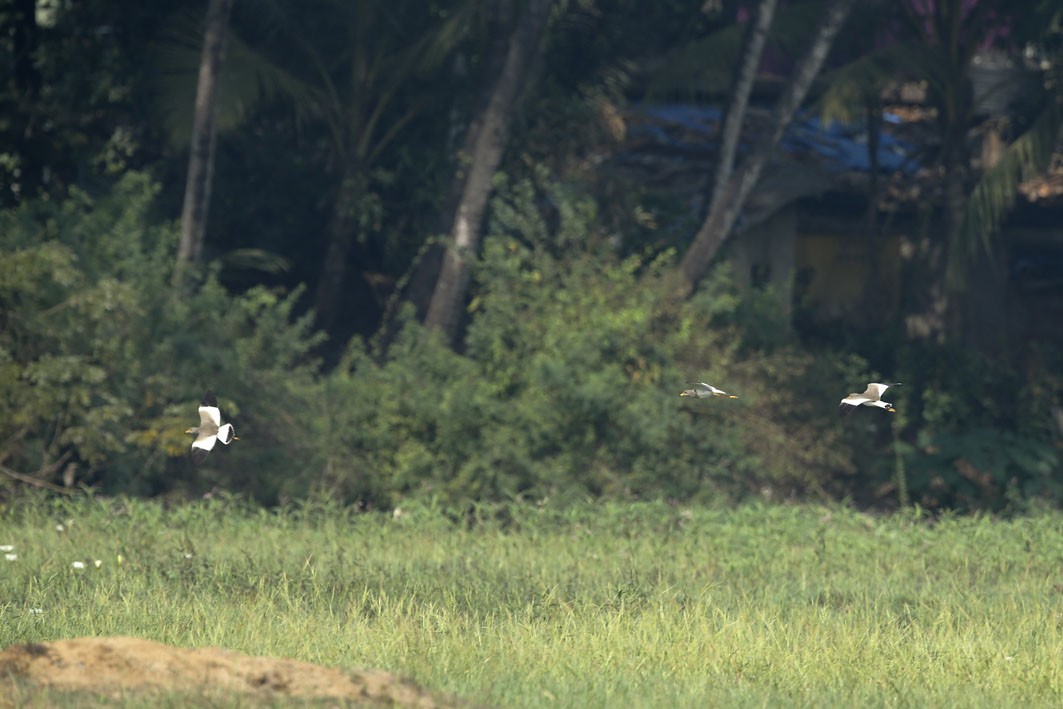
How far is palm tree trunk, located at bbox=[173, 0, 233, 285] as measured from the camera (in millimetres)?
13531

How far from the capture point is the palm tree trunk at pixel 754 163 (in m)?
14.9

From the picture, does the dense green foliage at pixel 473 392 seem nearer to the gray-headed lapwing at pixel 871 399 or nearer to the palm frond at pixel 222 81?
A: the palm frond at pixel 222 81

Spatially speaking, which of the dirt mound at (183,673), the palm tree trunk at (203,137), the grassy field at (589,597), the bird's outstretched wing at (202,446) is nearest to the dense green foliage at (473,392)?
the palm tree trunk at (203,137)

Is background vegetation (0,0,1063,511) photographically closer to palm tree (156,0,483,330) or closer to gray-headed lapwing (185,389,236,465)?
palm tree (156,0,483,330)

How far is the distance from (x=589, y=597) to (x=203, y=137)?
284 inches

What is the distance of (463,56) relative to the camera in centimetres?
1667

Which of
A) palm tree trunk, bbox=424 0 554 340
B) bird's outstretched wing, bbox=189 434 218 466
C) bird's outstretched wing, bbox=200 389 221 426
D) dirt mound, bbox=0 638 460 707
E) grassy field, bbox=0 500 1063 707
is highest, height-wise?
palm tree trunk, bbox=424 0 554 340

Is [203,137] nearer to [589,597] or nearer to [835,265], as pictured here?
[589,597]

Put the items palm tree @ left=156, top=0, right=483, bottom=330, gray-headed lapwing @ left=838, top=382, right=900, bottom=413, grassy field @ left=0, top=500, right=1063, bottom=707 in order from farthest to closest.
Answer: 1. palm tree @ left=156, top=0, right=483, bottom=330
2. gray-headed lapwing @ left=838, top=382, right=900, bottom=413
3. grassy field @ left=0, top=500, right=1063, bottom=707

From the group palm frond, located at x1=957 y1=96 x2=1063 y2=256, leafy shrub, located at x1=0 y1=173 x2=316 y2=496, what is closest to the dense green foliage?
leafy shrub, located at x1=0 y1=173 x2=316 y2=496

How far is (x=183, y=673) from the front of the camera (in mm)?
5375

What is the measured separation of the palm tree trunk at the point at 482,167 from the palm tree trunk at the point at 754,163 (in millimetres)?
2082

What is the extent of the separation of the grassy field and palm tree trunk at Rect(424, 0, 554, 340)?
3344mm

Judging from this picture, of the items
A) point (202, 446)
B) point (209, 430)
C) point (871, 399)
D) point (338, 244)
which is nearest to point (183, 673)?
point (202, 446)
